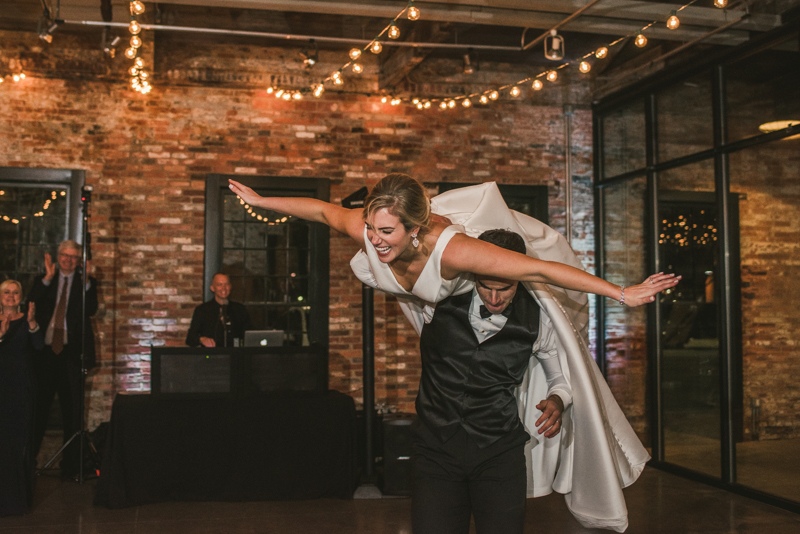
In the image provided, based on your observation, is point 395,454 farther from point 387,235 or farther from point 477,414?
point 387,235

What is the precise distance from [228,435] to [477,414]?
3.06 metres

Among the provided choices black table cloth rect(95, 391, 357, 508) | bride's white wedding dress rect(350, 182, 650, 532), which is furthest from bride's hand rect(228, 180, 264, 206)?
black table cloth rect(95, 391, 357, 508)

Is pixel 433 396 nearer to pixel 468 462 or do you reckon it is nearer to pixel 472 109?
pixel 468 462

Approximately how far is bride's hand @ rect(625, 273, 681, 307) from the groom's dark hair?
400 mm

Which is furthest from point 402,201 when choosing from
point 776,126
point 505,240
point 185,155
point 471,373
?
point 185,155

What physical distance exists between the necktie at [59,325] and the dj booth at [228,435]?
1150 mm

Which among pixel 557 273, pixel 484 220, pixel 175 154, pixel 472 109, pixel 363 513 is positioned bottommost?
pixel 363 513

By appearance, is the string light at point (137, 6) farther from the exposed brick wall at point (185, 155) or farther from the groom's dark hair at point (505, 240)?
the groom's dark hair at point (505, 240)

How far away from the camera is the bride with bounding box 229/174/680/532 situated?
2000 millimetres

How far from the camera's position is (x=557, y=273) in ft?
6.51

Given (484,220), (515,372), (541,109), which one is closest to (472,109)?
(541,109)

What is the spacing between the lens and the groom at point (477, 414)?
2.08 metres

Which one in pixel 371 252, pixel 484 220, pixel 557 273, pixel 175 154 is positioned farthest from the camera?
pixel 175 154

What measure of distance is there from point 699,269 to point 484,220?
4.02 meters
